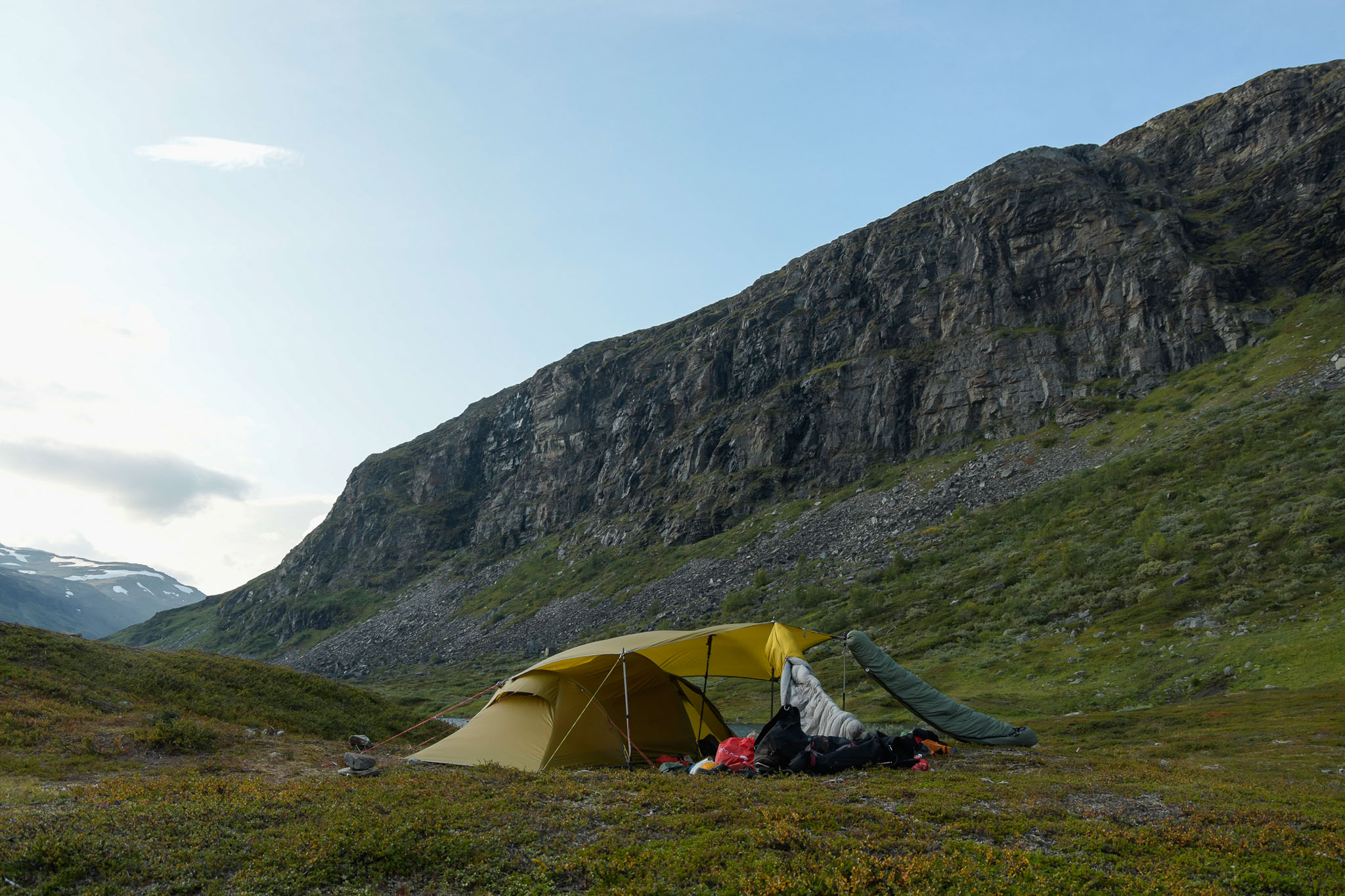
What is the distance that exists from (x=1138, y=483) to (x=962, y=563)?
15838 mm

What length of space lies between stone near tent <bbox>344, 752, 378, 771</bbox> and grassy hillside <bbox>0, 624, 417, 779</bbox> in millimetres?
4732

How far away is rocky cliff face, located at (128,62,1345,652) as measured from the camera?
81.7m

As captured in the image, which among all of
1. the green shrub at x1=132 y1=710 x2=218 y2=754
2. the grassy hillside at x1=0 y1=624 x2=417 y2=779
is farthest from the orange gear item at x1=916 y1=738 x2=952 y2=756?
the green shrub at x1=132 y1=710 x2=218 y2=754

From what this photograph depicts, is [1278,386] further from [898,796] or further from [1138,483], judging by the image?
[898,796]

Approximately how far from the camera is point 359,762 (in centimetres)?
1527

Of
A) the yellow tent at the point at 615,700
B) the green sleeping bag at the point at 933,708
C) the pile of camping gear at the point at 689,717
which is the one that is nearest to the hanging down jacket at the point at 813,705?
the pile of camping gear at the point at 689,717

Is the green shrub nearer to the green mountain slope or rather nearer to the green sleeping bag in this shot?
the green sleeping bag

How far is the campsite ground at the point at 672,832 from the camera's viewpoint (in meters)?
8.20

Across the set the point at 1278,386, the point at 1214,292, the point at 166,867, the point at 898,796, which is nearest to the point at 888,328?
the point at 1214,292

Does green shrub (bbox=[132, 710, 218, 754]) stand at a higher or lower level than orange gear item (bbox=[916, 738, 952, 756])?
higher

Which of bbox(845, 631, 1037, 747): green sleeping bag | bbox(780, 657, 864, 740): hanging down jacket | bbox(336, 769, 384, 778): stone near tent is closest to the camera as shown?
bbox(336, 769, 384, 778): stone near tent

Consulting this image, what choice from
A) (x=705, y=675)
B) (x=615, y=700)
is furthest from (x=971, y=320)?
(x=615, y=700)

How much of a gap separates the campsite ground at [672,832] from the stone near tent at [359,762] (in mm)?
748

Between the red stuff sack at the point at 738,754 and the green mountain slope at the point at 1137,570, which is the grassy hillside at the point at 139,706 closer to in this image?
the red stuff sack at the point at 738,754
